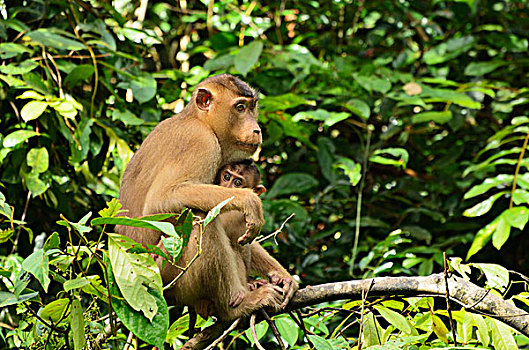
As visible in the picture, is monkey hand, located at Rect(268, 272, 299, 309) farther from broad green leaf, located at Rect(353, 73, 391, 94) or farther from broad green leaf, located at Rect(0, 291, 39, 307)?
broad green leaf, located at Rect(353, 73, 391, 94)

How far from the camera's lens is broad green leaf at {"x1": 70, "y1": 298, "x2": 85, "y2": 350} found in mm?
2530

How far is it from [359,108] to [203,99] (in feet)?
6.53

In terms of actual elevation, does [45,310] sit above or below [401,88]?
above

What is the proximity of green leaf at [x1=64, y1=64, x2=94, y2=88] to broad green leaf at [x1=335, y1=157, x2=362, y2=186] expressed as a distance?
245cm

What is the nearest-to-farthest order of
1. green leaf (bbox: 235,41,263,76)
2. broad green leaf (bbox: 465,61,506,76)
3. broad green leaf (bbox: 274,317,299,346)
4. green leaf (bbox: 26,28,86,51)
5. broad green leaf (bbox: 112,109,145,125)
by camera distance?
1. broad green leaf (bbox: 274,317,299,346)
2. green leaf (bbox: 26,28,86,51)
3. broad green leaf (bbox: 112,109,145,125)
4. green leaf (bbox: 235,41,263,76)
5. broad green leaf (bbox: 465,61,506,76)

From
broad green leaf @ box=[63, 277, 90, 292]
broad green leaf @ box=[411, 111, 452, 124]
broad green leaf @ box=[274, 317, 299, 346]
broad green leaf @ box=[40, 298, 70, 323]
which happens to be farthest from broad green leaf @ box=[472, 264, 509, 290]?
broad green leaf @ box=[411, 111, 452, 124]

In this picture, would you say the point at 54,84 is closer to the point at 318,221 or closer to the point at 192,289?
the point at 192,289

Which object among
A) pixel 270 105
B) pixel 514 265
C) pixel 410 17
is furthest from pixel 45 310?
pixel 410 17

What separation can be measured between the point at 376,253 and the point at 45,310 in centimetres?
341

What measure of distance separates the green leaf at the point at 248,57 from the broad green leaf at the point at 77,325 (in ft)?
11.1

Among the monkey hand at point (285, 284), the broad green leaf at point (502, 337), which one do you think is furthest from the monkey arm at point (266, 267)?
the broad green leaf at point (502, 337)

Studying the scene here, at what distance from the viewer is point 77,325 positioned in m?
2.57

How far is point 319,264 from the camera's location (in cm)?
625

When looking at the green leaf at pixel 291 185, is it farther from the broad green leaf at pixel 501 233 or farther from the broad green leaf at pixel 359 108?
the broad green leaf at pixel 501 233
